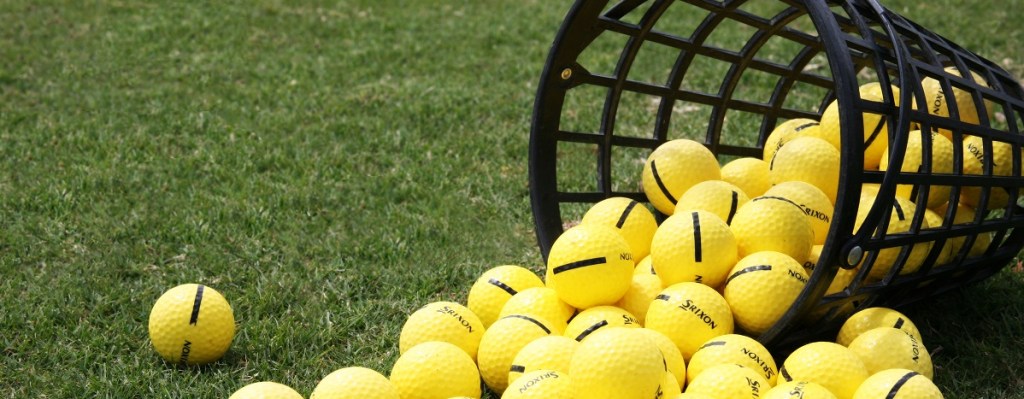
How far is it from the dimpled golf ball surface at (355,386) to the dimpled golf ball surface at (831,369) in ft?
4.05

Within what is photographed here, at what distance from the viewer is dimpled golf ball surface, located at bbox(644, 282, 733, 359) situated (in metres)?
2.90

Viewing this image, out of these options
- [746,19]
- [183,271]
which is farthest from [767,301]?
[183,271]

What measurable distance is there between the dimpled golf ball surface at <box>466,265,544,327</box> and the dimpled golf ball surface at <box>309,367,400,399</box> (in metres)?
0.67

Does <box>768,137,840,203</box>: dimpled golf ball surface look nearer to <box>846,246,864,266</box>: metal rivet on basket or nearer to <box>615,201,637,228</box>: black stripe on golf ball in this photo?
<box>615,201,637,228</box>: black stripe on golf ball

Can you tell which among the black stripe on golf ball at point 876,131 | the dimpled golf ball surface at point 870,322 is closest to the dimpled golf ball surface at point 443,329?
the dimpled golf ball surface at point 870,322

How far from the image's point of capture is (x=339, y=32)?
7.30 m

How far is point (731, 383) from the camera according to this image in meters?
2.52

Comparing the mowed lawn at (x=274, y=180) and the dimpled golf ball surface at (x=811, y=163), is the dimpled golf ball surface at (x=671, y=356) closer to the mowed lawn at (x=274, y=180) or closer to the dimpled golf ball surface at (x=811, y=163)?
the mowed lawn at (x=274, y=180)

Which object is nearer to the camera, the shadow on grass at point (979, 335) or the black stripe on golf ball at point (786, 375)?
the black stripe on golf ball at point (786, 375)

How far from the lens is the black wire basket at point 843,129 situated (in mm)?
2535

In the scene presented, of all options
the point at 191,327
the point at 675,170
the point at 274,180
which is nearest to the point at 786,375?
the point at 675,170

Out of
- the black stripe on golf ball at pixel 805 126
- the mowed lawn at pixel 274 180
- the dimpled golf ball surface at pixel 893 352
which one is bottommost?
the mowed lawn at pixel 274 180

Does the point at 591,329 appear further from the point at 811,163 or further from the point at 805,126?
the point at 805,126

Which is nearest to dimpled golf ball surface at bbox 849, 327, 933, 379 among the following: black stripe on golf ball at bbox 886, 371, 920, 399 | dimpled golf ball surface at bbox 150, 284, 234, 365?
black stripe on golf ball at bbox 886, 371, 920, 399
